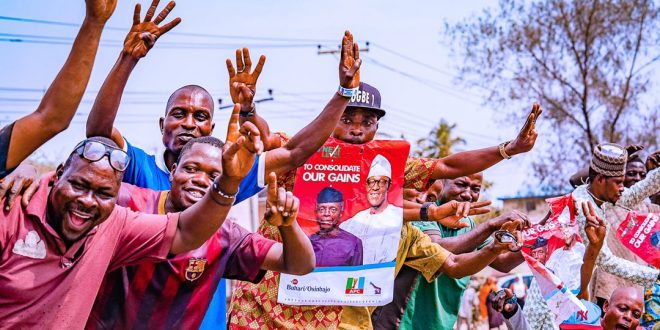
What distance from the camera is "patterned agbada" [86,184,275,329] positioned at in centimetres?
367

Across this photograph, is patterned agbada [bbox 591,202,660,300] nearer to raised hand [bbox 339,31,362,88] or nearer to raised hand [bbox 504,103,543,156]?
raised hand [bbox 504,103,543,156]

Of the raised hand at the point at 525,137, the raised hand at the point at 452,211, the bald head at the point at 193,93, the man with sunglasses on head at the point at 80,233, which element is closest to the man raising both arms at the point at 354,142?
the raised hand at the point at 525,137

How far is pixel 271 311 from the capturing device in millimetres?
4855

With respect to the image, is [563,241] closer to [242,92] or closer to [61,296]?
[242,92]

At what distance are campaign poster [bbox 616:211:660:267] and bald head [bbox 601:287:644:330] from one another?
32cm

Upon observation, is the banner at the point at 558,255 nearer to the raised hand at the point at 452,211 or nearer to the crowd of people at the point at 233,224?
the crowd of people at the point at 233,224

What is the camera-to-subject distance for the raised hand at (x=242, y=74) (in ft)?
15.1

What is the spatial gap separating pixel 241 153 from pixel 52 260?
86cm

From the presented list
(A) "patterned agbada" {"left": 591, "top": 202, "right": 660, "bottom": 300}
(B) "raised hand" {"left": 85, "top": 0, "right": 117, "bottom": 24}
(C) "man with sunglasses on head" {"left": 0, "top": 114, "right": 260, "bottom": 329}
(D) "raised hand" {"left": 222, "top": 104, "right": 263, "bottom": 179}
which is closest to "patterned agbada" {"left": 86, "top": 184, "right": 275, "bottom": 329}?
(C) "man with sunglasses on head" {"left": 0, "top": 114, "right": 260, "bottom": 329}

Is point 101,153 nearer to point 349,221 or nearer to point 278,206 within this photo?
point 278,206

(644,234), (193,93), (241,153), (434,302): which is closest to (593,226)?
(644,234)

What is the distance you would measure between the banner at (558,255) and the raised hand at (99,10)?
12.4ft

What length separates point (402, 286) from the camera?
6082 mm

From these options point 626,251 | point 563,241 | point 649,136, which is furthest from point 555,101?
point 563,241
